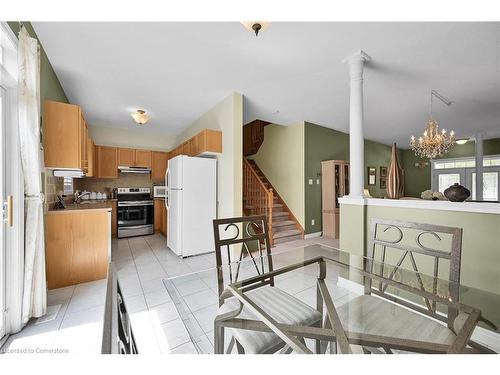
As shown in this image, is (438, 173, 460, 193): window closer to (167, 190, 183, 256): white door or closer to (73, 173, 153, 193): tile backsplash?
(167, 190, 183, 256): white door

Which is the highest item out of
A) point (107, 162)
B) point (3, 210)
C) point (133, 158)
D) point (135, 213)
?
point (133, 158)

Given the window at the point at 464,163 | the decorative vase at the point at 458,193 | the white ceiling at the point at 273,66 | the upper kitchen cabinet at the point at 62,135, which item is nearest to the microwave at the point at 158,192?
the white ceiling at the point at 273,66

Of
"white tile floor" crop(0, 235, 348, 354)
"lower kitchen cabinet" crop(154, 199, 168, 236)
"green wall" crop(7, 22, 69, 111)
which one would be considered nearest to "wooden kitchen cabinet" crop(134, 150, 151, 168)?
"lower kitchen cabinet" crop(154, 199, 168, 236)

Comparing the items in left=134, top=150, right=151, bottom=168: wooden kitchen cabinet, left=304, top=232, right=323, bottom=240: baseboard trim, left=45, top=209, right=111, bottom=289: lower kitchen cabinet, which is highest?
left=134, top=150, right=151, bottom=168: wooden kitchen cabinet

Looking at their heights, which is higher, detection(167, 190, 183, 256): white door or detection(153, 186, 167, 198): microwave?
detection(153, 186, 167, 198): microwave

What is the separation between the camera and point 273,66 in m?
2.56

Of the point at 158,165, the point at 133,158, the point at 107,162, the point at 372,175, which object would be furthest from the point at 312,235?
the point at 107,162

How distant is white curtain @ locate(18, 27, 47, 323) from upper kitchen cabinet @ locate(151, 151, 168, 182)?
3575 mm

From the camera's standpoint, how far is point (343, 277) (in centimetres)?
153

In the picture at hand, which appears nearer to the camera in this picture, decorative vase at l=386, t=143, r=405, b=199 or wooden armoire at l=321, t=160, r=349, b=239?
decorative vase at l=386, t=143, r=405, b=199

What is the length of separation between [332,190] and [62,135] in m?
4.82

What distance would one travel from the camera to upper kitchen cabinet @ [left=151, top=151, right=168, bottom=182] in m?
5.32

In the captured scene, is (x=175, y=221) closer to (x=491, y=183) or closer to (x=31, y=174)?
(x=31, y=174)
